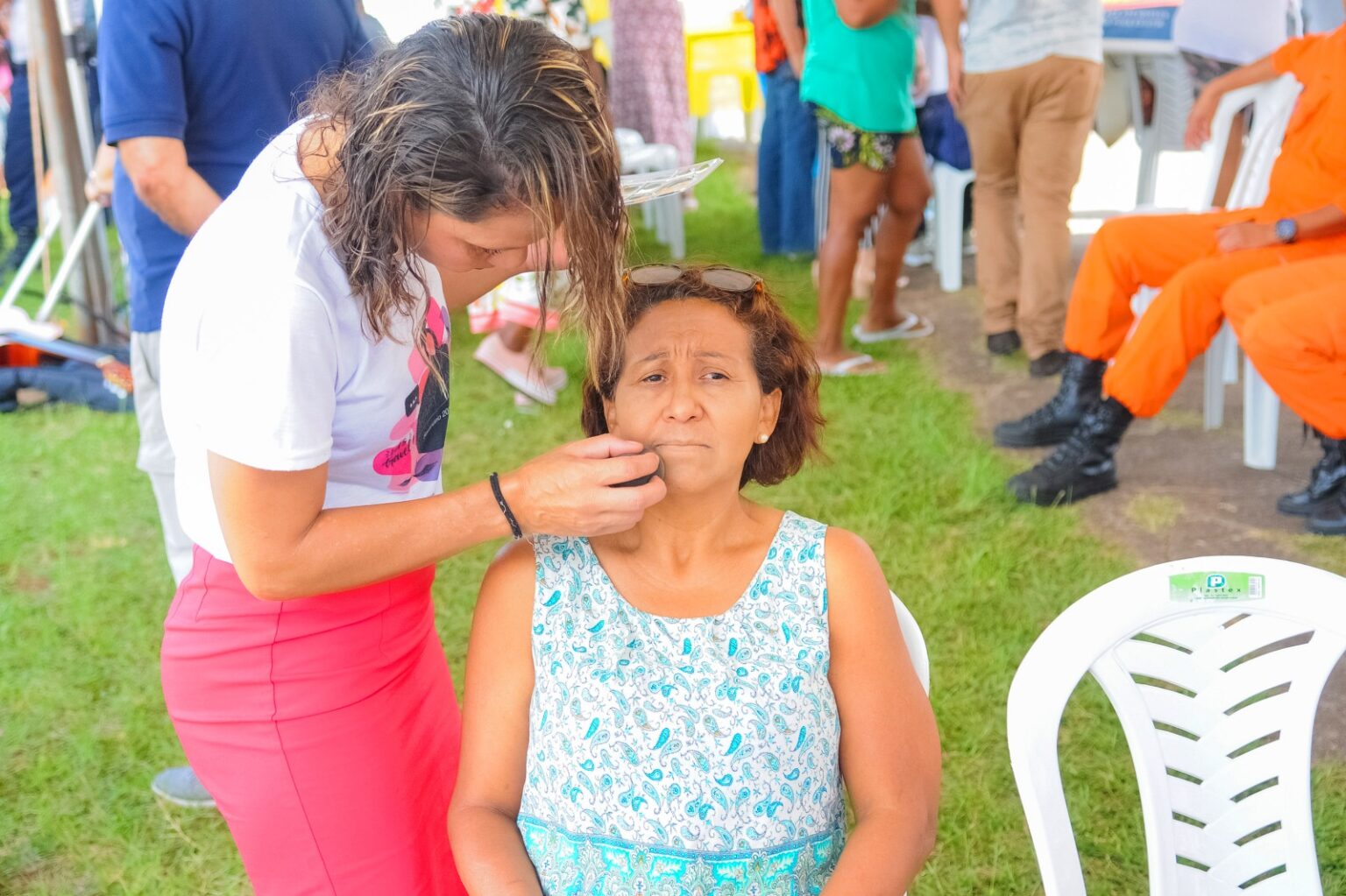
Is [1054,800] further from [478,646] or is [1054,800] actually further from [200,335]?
Result: [200,335]

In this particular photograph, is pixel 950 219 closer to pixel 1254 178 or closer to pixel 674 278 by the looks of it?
pixel 1254 178

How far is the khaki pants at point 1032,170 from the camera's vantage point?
4.42 meters

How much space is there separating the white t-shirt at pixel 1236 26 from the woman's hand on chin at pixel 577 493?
451 centimetres

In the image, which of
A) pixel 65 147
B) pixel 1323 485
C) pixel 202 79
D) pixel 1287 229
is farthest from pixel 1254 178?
pixel 65 147

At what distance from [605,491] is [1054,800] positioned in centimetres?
66

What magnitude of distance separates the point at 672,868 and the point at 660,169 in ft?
15.4

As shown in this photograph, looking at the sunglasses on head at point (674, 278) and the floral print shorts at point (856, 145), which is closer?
the sunglasses on head at point (674, 278)

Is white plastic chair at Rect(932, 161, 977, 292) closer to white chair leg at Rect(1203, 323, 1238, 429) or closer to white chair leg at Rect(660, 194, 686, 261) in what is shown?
white chair leg at Rect(660, 194, 686, 261)

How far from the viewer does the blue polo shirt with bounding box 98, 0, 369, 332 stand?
200cm

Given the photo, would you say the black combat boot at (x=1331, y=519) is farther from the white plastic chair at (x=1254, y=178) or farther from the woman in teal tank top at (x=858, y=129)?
the woman in teal tank top at (x=858, y=129)

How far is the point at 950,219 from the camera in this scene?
5789 mm

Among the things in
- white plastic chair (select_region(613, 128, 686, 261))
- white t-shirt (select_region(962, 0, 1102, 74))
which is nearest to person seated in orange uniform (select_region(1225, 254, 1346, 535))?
white t-shirt (select_region(962, 0, 1102, 74))

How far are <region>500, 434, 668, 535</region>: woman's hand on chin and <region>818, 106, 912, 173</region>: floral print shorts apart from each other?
3.41 m

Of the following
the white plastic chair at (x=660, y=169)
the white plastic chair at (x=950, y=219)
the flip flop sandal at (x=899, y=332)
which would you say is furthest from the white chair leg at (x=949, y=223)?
the white plastic chair at (x=660, y=169)
